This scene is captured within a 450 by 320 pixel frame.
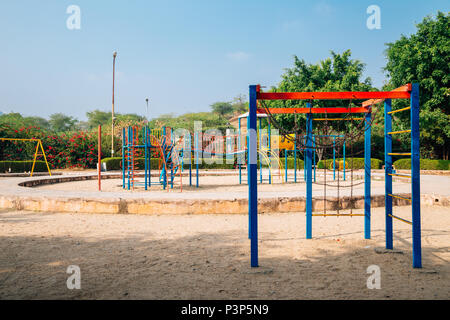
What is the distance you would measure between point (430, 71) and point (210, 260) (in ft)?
73.7

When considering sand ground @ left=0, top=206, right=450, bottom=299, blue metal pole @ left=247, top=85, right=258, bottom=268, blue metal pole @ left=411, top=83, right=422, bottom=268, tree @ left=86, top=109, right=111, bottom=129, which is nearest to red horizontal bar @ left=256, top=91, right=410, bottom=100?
blue metal pole @ left=247, top=85, right=258, bottom=268

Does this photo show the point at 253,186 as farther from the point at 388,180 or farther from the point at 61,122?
the point at 61,122

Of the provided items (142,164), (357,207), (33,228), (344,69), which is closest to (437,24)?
(344,69)

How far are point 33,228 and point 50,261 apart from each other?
7.45 ft

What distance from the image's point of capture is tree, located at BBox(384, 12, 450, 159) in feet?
64.7

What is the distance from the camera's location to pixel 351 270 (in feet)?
11.6

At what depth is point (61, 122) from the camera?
235ft

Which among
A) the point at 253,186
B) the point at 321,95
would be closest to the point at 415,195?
the point at 321,95

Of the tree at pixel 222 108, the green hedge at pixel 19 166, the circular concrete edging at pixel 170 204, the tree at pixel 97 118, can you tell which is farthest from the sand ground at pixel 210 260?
the tree at pixel 222 108

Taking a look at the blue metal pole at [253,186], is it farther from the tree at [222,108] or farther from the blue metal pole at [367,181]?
the tree at [222,108]

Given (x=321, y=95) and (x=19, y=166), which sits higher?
(x=321, y=95)

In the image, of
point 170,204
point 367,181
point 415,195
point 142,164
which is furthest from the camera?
point 142,164

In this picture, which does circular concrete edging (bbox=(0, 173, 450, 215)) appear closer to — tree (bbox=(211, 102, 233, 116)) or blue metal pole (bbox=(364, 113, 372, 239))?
blue metal pole (bbox=(364, 113, 372, 239))

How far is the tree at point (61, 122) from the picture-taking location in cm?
7088
